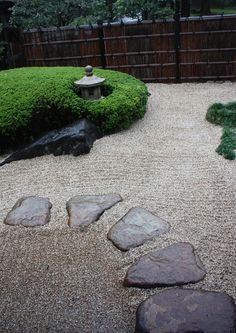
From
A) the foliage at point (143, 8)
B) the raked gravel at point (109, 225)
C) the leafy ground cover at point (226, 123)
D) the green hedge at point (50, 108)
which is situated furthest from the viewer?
the foliage at point (143, 8)

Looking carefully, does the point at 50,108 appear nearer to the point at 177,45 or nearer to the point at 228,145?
the point at 228,145

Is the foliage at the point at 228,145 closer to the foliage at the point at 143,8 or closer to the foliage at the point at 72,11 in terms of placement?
the foliage at the point at 143,8

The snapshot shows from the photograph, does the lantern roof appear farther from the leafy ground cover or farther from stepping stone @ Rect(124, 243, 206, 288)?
stepping stone @ Rect(124, 243, 206, 288)

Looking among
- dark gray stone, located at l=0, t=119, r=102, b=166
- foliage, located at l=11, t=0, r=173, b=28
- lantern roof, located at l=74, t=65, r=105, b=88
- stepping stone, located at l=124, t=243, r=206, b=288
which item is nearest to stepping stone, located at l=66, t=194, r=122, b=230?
stepping stone, located at l=124, t=243, r=206, b=288

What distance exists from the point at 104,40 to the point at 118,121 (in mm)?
4187

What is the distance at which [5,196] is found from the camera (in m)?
5.36

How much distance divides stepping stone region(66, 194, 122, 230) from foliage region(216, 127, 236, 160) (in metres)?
2.00

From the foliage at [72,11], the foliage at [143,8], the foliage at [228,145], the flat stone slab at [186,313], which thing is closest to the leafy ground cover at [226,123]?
the foliage at [228,145]

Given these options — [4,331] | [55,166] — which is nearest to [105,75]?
[55,166]

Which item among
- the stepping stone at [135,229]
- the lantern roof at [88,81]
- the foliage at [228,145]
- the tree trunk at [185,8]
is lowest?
the stepping stone at [135,229]

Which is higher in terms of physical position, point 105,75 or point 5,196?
point 105,75

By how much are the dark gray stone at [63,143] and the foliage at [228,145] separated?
2259 mm

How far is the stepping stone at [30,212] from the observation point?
4.58 metres

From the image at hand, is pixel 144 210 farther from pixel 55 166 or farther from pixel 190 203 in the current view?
pixel 55 166
